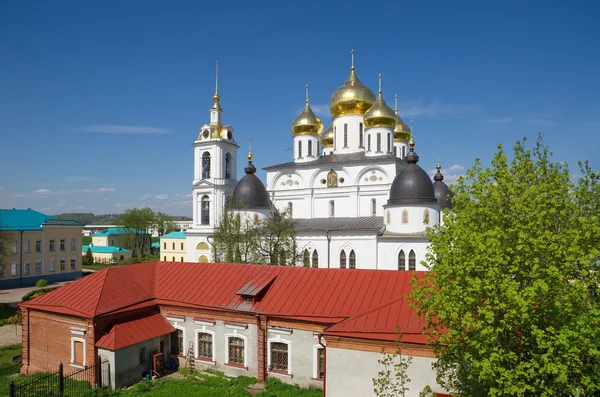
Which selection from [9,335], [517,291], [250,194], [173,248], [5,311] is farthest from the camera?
[173,248]

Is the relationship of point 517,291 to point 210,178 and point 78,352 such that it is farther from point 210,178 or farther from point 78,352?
point 210,178

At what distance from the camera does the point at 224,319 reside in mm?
16250

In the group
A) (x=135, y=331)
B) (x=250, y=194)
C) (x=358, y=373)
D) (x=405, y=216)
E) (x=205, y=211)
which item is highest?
(x=250, y=194)

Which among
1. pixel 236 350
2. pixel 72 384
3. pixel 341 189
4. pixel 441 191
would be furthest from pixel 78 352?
pixel 441 191

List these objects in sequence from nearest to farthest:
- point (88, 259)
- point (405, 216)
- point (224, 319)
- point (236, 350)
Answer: point (236, 350), point (224, 319), point (405, 216), point (88, 259)

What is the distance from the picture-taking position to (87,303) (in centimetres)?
1579

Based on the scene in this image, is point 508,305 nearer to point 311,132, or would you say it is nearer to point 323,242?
point 323,242

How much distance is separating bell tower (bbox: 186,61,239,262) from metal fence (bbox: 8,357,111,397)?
21500mm

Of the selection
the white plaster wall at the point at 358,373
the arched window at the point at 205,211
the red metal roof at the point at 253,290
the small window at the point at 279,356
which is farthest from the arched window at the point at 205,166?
the white plaster wall at the point at 358,373

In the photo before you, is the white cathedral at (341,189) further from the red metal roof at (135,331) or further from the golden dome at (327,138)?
the red metal roof at (135,331)

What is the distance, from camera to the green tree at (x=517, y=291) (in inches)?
302

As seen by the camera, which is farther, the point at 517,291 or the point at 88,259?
the point at 88,259

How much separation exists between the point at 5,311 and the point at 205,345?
60.7ft

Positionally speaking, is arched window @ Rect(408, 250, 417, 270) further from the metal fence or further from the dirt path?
the dirt path
